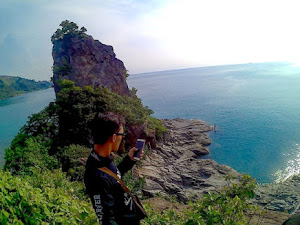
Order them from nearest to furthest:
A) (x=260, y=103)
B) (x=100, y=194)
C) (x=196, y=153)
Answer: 1. (x=100, y=194)
2. (x=196, y=153)
3. (x=260, y=103)

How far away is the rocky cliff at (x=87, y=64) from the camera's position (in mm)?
25828

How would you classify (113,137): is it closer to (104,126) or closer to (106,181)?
(104,126)

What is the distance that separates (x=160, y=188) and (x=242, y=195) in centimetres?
1417

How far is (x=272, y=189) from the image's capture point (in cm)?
1814

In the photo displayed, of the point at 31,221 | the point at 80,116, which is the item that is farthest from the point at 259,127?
the point at 31,221

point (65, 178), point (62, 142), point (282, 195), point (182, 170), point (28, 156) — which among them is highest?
point (28, 156)

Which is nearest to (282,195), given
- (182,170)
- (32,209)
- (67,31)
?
(182,170)

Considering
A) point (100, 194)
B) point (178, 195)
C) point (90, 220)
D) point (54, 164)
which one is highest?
point (100, 194)

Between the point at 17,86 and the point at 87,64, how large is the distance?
12917cm

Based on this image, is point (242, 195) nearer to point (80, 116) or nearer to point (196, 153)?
point (80, 116)

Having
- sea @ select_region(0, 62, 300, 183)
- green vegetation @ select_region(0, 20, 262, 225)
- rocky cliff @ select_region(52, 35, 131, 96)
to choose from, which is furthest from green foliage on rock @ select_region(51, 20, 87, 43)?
sea @ select_region(0, 62, 300, 183)

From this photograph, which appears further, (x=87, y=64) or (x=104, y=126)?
(x=87, y=64)

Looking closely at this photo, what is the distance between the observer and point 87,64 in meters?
27.4

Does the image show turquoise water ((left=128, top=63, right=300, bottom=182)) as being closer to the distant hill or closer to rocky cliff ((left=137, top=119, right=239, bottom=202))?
rocky cliff ((left=137, top=119, right=239, bottom=202))
